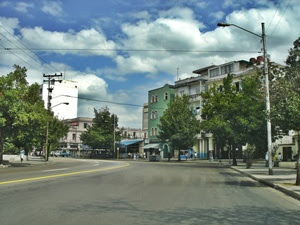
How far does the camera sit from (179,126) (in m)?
56.8

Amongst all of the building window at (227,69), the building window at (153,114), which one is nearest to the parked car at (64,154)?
the building window at (153,114)

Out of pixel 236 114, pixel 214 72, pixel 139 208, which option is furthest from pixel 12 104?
pixel 214 72

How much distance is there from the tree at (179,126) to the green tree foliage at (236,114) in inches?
558

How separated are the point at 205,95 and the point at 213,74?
22.8m

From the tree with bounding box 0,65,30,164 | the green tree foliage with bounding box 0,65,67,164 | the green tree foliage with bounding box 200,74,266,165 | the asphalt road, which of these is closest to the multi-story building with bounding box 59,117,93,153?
the green tree foliage with bounding box 200,74,266,165

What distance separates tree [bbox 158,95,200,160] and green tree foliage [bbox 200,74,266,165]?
46.5 feet

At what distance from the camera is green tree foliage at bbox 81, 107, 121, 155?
2972 inches

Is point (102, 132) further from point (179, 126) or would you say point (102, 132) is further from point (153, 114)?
point (179, 126)

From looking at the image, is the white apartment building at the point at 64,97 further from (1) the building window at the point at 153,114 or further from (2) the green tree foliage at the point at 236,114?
(2) the green tree foliage at the point at 236,114

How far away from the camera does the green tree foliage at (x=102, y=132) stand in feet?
248

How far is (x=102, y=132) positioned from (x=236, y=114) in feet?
149

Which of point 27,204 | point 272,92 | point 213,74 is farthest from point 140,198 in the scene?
point 213,74

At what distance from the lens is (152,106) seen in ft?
250

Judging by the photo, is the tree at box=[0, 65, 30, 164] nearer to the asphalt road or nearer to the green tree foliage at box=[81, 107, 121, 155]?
the asphalt road
